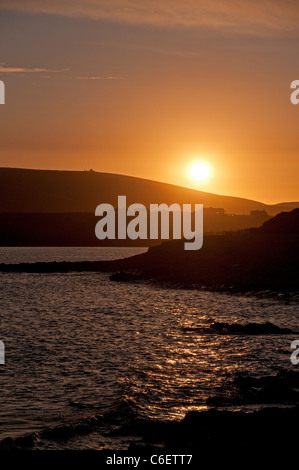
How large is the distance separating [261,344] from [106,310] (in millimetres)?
22146

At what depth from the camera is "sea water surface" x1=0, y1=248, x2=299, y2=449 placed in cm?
2131

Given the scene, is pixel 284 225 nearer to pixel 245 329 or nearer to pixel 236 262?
pixel 236 262

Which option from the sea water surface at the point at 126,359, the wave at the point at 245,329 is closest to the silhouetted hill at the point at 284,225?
the sea water surface at the point at 126,359

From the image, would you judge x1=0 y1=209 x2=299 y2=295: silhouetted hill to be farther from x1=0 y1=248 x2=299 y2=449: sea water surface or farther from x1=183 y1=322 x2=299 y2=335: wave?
x1=183 y1=322 x2=299 y2=335: wave

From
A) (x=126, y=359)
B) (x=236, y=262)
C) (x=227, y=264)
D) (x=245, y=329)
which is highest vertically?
(x=236, y=262)

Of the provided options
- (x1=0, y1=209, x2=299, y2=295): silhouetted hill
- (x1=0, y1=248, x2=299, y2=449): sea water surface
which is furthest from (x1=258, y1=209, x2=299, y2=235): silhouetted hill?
(x1=0, y1=248, x2=299, y2=449): sea water surface

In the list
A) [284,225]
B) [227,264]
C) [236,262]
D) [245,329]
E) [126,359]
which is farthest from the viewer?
[284,225]

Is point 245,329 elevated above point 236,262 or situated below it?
below

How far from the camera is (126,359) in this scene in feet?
101

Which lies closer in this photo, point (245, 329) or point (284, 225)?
point (245, 329)

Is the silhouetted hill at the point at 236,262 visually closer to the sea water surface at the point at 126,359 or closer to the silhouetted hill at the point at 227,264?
the silhouetted hill at the point at 227,264

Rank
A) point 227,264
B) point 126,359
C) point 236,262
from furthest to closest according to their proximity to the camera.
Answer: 1. point 227,264
2. point 236,262
3. point 126,359

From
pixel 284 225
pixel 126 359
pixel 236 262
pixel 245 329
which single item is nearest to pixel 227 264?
pixel 236 262

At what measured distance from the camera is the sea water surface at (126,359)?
21.3 meters
